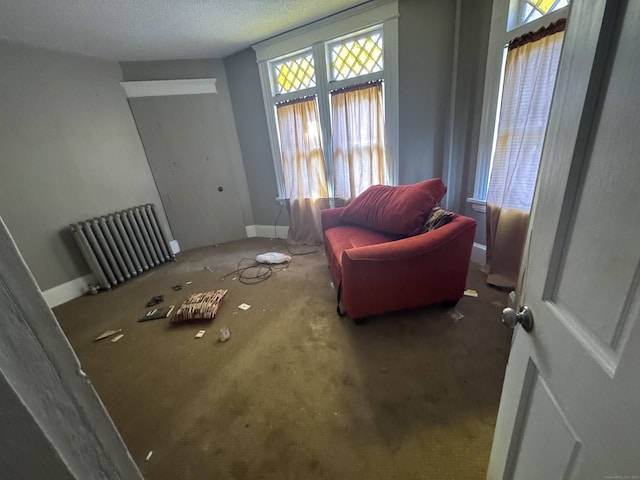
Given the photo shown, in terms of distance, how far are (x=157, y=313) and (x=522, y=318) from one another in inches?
99.7

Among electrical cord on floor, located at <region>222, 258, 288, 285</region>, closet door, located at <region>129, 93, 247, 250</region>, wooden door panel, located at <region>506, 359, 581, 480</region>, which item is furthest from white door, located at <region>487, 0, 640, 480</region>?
closet door, located at <region>129, 93, 247, 250</region>

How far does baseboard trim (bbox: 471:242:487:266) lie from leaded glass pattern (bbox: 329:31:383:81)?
2013 mm

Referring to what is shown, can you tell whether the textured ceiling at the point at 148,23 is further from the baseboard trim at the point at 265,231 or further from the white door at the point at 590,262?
the white door at the point at 590,262

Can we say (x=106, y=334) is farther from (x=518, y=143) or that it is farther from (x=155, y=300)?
(x=518, y=143)

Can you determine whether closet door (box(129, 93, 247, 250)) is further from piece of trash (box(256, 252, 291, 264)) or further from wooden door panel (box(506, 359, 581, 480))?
wooden door panel (box(506, 359, 581, 480))

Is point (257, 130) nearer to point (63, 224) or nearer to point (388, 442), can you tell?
point (63, 224)

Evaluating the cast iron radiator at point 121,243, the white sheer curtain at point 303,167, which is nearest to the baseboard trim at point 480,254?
the white sheer curtain at point 303,167

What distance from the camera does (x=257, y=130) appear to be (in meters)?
3.37

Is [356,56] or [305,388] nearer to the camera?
[305,388]

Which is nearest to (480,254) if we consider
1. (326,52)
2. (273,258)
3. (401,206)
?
(401,206)

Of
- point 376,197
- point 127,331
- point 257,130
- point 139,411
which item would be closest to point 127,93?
point 257,130

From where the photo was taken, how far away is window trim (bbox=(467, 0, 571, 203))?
1.79 m

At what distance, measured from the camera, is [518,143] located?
1894 millimetres

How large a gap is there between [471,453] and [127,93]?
4318 millimetres
